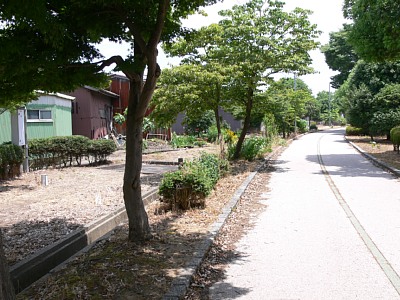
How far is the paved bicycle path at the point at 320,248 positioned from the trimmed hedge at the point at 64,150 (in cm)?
861

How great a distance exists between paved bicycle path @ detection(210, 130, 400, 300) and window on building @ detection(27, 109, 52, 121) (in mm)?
12145

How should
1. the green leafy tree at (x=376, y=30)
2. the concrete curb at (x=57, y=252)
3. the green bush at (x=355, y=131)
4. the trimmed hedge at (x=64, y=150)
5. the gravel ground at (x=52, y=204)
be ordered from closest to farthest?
the concrete curb at (x=57, y=252)
the gravel ground at (x=52, y=204)
the green leafy tree at (x=376, y=30)
the trimmed hedge at (x=64, y=150)
the green bush at (x=355, y=131)

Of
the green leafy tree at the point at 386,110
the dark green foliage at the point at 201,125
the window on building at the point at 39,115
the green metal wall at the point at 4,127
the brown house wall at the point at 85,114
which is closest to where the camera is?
the green metal wall at the point at 4,127

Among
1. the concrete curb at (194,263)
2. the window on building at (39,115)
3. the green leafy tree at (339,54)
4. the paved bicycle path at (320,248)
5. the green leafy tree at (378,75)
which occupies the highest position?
the green leafy tree at (339,54)

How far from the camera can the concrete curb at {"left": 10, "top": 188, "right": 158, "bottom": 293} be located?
491cm

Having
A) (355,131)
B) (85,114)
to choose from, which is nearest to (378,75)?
(355,131)

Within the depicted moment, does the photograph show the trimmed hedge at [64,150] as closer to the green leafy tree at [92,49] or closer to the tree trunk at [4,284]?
the green leafy tree at [92,49]

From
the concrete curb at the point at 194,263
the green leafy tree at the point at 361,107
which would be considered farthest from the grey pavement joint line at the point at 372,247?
the green leafy tree at the point at 361,107

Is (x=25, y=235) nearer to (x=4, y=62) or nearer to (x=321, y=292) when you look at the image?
(x=4, y=62)

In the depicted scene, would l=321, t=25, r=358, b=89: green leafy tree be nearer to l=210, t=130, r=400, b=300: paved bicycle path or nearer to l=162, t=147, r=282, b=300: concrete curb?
l=210, t=130, r=400, b=300: paved bicycle path

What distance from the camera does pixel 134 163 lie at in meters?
5.66

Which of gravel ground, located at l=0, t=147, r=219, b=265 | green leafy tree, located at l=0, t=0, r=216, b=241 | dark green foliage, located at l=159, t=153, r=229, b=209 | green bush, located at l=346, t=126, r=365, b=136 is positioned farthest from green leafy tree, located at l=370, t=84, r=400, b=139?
green leafy tree, located at l=0, t=0, r=216, b=241

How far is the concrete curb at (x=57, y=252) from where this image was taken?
4.91 meters

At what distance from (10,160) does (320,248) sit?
10385 millimetres
